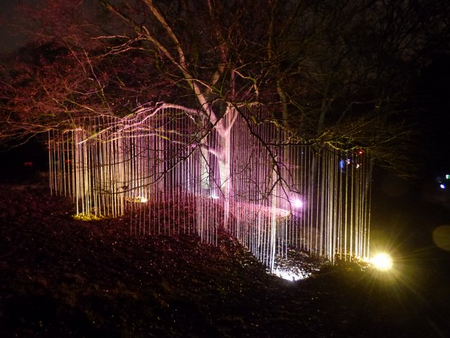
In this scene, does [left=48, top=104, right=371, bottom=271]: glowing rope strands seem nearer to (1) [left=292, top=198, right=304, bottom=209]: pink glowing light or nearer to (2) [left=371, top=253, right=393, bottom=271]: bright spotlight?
(1) [left=292, top=198, right=304, bottom=209]: pink glowing light

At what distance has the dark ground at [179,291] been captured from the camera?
424cm

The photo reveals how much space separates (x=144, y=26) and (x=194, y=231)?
4.74 metres

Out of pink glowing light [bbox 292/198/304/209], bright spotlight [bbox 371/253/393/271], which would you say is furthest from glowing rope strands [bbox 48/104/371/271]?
bright spotlight [bbox 371/253/393/271]

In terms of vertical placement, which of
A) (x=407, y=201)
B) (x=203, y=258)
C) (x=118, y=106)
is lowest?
(x=407, y=201)

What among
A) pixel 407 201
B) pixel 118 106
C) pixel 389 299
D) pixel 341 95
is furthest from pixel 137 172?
pixel 407 201

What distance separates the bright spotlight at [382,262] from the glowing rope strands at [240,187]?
0.21m

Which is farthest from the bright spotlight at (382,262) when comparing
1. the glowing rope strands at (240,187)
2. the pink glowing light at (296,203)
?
the pink glowing light at (296,203)

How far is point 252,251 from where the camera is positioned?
7434 millimetres

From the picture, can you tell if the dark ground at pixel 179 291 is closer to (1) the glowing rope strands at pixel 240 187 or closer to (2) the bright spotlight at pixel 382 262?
(2) the bright spotlight at pixel 382 262

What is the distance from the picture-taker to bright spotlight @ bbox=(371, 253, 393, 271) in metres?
7.15

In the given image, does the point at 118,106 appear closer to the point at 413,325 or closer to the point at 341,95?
the point at 341,95

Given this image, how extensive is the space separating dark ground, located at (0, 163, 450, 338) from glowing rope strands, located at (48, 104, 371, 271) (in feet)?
1.90

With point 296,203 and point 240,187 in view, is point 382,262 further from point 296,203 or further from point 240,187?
point 240,187

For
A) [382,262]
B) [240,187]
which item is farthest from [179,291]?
[382,262]
